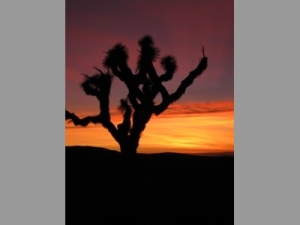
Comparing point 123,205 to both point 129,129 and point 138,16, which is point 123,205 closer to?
point 129,129

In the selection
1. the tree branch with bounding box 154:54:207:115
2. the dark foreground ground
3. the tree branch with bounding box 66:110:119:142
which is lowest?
the dark foreground ground

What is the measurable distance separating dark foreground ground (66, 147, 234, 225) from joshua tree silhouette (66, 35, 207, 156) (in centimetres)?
53

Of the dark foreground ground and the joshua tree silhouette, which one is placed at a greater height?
the joshua tree silhouette

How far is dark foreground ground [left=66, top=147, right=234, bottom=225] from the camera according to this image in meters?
12.7

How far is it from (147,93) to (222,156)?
183 centimetres

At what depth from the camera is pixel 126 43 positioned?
42.8ft

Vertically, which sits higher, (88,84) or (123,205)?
(88,84)

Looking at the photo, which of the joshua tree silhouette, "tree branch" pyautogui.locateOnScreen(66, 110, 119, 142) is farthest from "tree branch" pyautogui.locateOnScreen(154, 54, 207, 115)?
"tree branch" pyautogui.locateOnScreen(66, 110, 119, 142)

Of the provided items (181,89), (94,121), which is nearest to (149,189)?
(94,121)

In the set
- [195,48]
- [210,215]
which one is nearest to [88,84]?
[195,48]

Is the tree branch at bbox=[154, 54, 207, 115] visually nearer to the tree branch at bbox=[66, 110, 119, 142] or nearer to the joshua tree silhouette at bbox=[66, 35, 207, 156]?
the joshua tree silhouette at bbox=[66, 35, 207, 156]

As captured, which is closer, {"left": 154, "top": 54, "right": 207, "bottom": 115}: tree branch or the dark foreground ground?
the dark foreground ground

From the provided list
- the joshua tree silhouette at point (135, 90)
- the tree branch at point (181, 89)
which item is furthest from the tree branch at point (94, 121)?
the tree branch at point (181, 89)

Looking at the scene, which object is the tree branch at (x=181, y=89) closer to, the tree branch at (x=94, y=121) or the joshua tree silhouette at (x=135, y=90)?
the joshua tree silhouette at (x=135, y=90)
